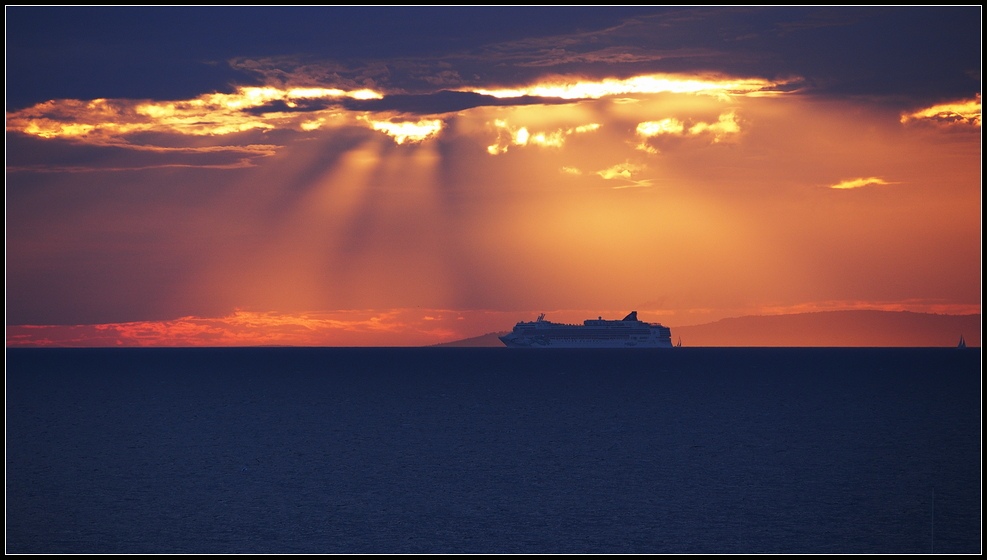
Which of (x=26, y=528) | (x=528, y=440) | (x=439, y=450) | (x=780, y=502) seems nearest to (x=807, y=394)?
(x=528, y=440)

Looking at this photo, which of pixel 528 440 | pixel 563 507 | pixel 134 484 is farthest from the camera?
pixel 528 440

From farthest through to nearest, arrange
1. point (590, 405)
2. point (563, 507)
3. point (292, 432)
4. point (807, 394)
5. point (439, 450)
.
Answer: point (807, 394) < point (590, 405) < point (292, 432) < point (439, 450) < point (563, 507)

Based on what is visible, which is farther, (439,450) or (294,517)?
(439,450)

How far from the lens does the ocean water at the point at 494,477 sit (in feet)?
87.8

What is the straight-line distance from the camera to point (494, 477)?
37219mm

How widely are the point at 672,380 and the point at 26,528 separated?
9448 centimetres

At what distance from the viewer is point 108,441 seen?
5050cm

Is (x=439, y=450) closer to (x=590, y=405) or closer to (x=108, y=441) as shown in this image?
(x=108, y=441)

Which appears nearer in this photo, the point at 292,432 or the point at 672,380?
the point at 292,432

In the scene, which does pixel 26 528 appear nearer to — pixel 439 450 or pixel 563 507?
pixel 563 507

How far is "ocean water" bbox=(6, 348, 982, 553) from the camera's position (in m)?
26.8

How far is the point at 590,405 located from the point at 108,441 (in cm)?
3817

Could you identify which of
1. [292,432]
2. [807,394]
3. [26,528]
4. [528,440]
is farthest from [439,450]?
[807,394]

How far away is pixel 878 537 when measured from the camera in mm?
26516
